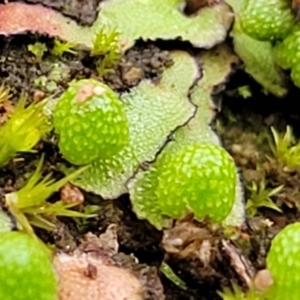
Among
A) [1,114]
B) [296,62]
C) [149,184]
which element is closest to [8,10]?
[1,114]

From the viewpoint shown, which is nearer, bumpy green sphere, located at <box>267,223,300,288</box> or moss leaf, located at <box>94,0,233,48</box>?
bumpy green sphere, located at <box>267,223,300,288</box>

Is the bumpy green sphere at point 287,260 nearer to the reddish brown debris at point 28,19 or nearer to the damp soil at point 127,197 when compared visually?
the damp soil at point 127,197

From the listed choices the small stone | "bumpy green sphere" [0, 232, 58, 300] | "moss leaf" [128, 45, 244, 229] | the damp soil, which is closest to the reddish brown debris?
the damp soil

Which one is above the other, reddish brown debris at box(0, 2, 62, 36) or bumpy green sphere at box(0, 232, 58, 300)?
reddish brown debris at box(0, 2, 62, 36)

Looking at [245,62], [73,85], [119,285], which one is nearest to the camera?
[119,285]

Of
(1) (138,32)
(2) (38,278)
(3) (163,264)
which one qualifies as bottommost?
(3) (163,264)

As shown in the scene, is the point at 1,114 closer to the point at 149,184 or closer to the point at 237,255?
the point at 149,184

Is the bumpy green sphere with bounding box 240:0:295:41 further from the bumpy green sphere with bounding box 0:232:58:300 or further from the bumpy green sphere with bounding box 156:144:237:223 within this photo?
the bumpy green sphere with bounding box 0:232:58:300
